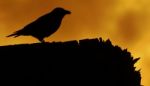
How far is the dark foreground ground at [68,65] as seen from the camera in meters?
5.95

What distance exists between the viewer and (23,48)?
6.09 m

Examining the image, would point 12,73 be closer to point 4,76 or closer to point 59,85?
point 4,76

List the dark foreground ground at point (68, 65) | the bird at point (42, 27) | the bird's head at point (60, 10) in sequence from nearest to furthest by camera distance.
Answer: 1. the dark foreground ground at point (68, 65)
2. the bird at point (42, 27)
3. the bird's head at point (60, 10)

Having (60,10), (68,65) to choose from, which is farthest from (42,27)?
(68,65)

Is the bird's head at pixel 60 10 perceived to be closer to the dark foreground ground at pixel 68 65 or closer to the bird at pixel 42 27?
the bird at pixel 42 27

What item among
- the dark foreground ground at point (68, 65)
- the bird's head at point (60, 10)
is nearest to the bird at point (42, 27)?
the bird's head at point (60, 10)

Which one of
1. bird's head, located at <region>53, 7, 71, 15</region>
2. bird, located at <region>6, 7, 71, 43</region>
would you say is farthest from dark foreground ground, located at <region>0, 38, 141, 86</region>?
bird's head, located at <region>53, 7, 71, 15</region>

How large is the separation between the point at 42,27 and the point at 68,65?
12.7 ft

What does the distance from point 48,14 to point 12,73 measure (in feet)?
15.9

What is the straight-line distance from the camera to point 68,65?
630cm

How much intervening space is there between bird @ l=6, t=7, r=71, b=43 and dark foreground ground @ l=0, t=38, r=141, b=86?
3.06 meters

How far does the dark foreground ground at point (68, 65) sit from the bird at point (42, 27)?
306 centimetres

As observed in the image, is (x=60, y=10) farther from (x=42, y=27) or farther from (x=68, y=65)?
(x=68, y=65)

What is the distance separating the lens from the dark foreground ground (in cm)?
595
